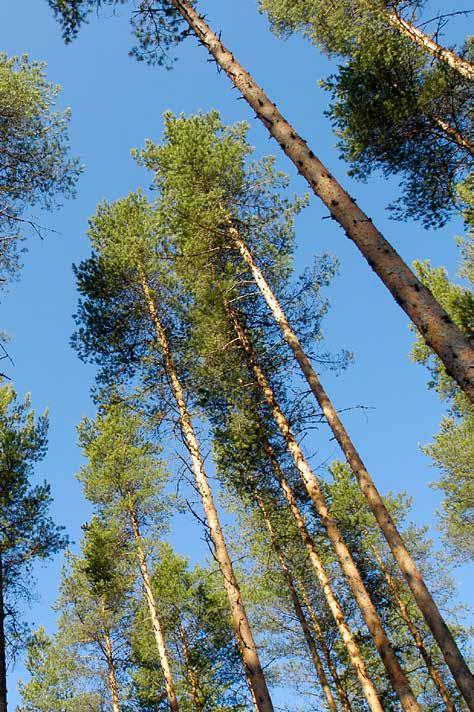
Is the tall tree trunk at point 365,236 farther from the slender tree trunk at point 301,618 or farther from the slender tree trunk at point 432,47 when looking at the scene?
the slender tree trunk at point 301,618

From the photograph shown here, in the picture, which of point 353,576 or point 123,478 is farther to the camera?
point 123,478

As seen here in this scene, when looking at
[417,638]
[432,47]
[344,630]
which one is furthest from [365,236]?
[417,638]

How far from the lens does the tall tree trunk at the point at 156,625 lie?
11.1 m

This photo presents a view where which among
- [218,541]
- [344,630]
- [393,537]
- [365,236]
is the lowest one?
[344,630]

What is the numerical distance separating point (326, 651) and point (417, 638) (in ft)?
9.17

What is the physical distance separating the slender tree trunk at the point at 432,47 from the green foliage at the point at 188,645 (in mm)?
14264

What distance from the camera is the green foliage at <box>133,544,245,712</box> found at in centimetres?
1543

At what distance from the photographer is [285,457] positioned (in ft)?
39.4

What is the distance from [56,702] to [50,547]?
8.78 meters

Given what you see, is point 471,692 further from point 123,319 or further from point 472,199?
point 472,199

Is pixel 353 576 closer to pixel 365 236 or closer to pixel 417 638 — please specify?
pixel 365 236

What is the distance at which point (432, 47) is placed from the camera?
11.6 metres

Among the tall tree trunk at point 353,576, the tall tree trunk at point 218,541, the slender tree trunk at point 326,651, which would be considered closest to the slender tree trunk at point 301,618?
the slender tree trunk at point 326,651

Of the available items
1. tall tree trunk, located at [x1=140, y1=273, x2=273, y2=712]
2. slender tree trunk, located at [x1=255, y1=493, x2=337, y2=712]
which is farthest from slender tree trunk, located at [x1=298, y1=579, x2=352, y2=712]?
tall tree trunk, located at [x1=140, y1=273, x2=273, y2=712]
